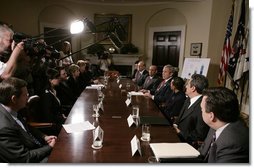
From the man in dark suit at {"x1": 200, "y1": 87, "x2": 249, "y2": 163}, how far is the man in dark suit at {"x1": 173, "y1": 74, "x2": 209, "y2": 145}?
58cm

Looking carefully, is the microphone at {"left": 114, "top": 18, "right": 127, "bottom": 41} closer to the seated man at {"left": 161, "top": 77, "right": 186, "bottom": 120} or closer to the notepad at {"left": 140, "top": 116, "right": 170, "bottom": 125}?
the seated man at {"left": 161, "top": 77, "right": 186, "bottom": 120}

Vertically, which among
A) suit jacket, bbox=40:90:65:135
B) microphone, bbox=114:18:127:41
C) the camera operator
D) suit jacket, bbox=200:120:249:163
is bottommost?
suit jacket, bbox=40:90:65:135

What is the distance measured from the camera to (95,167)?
978 mm

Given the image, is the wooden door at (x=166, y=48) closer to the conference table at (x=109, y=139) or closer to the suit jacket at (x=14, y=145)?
the conference table at (x=109, y=139)

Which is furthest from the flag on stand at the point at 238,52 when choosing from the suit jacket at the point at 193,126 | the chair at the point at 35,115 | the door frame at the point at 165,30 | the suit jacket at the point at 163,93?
the chair at the point at 35,115

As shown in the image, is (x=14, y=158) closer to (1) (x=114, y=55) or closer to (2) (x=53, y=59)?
(2) (x=53, y=59)

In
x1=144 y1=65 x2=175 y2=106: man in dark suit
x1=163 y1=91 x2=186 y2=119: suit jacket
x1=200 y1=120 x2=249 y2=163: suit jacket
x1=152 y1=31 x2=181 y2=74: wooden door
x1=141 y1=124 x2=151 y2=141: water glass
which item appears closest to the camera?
x1=200 y1=120 x2=249 y2=163: suit jacket

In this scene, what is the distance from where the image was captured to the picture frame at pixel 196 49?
17.8 ft

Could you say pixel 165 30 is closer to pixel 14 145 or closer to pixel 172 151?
pixel 172 151

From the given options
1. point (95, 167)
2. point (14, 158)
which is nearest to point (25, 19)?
point (14, 158)

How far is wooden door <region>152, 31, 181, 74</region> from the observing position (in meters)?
6.38

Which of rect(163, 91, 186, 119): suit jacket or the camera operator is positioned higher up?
the camera operator

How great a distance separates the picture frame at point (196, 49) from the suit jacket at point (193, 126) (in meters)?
3.83

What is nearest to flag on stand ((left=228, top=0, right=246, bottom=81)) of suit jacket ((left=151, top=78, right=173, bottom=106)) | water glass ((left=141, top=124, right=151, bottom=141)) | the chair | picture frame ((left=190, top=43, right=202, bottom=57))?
suit jacket ((left=151, top=78, right=173, bottom=106))
